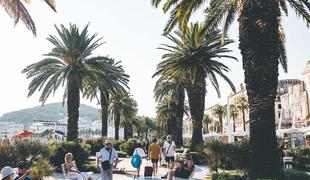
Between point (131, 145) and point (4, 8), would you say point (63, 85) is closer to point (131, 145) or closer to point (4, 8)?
point (4, 8)

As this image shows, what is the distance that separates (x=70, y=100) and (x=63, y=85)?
99.6 inches

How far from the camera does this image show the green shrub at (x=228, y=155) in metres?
16.0

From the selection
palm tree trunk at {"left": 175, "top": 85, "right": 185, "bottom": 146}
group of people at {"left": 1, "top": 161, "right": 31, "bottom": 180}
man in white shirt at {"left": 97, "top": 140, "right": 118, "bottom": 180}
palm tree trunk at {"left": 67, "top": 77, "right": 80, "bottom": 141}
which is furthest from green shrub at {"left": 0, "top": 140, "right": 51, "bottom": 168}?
palm tree trunk at {"left": 175, "top": 85, "right": 185, "bottom": 146}

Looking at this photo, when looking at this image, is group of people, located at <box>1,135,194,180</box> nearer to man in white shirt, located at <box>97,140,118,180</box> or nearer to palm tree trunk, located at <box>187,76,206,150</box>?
man in white shirt, located at <box>97,140,118,180</box>

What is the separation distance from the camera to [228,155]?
16.8 meters

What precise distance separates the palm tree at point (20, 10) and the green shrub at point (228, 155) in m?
9.29

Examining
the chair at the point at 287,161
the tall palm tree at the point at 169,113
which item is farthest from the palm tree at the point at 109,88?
the chair at the point at 287,161

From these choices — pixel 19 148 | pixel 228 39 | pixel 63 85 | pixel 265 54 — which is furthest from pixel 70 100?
pixel 265 54

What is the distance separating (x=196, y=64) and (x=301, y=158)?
382 inches

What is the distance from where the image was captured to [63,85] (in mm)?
26984

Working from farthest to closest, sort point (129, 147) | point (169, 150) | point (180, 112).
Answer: point (180, 112) < point (129, 147) < point (169, 150)

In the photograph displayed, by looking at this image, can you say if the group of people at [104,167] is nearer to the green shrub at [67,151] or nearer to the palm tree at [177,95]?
the green shrub at [67,151]

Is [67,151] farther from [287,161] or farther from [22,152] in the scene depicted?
[287,161]

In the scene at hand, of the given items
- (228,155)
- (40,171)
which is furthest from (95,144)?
(40,171)
